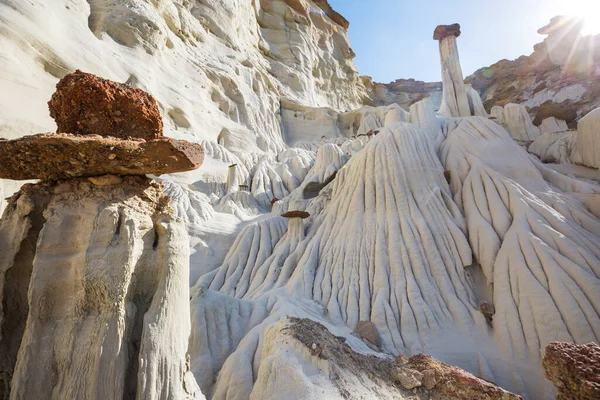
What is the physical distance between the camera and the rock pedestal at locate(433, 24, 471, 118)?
17203 millimetres

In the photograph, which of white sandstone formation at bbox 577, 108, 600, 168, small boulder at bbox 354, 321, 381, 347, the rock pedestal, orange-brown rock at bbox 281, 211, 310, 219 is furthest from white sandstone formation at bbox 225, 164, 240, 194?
white sandstone formation at bbox 577, 108, 600, 168

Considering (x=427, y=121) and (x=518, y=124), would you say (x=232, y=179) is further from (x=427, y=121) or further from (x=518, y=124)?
(x=518, y=124)

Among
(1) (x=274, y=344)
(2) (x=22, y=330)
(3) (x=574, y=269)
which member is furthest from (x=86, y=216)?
(3) (x=574, y=269)

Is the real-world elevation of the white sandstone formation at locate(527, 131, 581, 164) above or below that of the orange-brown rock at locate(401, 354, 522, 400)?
above

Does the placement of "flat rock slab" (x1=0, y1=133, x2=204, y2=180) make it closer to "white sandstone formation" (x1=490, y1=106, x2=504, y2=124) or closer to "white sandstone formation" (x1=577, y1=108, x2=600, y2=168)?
"white sandstone formation" (x1=577, y1=108, x2=600, y2=168)

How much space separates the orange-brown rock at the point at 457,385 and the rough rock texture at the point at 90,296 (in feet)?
11.3

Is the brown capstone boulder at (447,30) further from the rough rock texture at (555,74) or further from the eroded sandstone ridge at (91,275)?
the eroded sandstone ridge at (91,275)

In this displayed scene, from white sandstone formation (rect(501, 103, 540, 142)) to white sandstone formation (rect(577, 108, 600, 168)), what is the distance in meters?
5.31

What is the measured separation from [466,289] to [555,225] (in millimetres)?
2562

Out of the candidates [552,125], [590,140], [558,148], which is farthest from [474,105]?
[590,140]

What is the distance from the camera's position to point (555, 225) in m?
7.52

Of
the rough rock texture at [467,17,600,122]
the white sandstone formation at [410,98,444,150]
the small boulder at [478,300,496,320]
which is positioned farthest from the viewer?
the rough rock texture at [467,17,600,122]

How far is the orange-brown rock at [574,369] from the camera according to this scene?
388 cm

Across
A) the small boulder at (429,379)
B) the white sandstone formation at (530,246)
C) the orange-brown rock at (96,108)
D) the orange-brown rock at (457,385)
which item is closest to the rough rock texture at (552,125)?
the white sandstone formation at (530,246)
